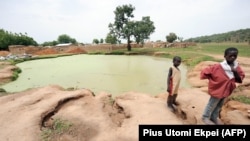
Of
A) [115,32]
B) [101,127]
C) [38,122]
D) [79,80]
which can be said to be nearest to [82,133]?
[101,127]

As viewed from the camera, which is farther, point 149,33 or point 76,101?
point 149,33

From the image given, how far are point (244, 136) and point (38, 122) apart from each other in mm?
3551

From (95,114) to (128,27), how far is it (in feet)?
79.0

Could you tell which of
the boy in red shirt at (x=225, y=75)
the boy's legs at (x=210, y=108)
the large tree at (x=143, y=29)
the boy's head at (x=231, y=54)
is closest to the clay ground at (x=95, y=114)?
the boy's legs at (x=210, y=108)

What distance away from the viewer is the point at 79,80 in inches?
392

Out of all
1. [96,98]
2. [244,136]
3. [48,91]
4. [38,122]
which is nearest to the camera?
[244,136]

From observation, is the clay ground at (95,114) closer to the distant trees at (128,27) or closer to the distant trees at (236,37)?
the distant trees at (128,27)

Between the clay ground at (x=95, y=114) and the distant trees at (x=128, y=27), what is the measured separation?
22.5 meters

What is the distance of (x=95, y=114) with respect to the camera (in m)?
4.45

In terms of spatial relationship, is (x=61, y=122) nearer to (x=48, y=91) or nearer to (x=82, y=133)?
(x=82, y=133)

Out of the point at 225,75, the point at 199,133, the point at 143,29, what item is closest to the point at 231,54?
the point at 225,75

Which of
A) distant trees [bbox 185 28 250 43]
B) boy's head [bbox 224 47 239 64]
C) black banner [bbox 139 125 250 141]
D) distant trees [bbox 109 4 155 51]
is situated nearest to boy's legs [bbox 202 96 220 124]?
black banner [bbox 139 125 250 141]

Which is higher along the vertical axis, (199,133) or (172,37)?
(172,37)

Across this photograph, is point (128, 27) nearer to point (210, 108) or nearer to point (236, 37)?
point (210, 108)
